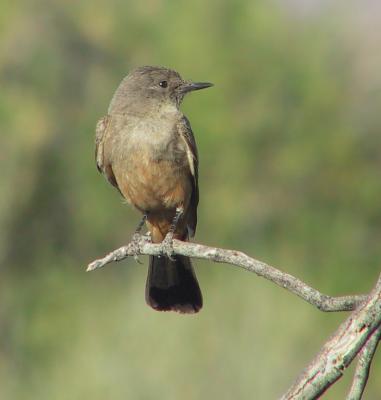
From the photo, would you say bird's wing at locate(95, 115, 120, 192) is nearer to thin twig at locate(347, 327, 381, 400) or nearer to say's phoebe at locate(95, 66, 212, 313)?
say's phoebe at locate(95, 66, 212, 313)

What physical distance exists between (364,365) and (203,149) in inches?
556

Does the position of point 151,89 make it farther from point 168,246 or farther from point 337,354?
point 337,354

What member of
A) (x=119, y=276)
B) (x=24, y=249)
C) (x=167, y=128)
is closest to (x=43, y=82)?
(x=24, y=249)

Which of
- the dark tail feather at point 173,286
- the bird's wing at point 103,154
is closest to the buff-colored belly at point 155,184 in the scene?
the bird's wing at point 103,154

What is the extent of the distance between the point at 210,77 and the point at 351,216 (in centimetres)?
355

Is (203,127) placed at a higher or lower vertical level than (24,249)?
higher

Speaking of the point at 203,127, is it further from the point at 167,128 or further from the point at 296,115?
the point at 167,128

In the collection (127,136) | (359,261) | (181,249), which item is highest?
(359,261)

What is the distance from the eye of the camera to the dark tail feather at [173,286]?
6406 mm

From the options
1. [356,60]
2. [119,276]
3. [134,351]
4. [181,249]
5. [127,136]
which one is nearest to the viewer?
[181,249]

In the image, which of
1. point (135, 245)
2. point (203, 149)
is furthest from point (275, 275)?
point (203, 149)

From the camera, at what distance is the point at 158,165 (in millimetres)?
6254

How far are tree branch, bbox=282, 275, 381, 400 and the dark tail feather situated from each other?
3.09 m

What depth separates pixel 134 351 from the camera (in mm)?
12000
